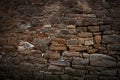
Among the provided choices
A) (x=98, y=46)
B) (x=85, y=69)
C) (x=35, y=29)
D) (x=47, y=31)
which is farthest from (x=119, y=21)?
(x=35, y=29)

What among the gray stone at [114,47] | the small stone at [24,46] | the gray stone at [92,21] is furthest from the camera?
the small stone at [24,46]

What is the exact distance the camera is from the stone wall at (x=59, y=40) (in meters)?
3.46

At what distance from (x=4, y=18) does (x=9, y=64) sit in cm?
103

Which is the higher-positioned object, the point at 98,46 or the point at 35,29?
the point at 35,29

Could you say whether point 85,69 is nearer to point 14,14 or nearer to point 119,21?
point 119,21

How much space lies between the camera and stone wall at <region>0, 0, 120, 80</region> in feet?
11.3

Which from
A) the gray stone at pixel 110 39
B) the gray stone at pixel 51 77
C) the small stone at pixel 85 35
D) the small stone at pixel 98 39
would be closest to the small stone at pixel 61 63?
the gray stone at pixel 51 77

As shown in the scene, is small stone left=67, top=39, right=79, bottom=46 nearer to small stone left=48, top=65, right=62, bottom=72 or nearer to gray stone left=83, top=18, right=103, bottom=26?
gray stone left=83, top=18, right=103, bottom=26

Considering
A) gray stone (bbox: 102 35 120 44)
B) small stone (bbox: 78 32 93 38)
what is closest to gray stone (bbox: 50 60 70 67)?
small stone (bbox: 78 32 93 38)

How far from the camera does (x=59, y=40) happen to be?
3658 mm

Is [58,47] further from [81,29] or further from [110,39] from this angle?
[110,39]

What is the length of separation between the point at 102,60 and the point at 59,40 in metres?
0.95

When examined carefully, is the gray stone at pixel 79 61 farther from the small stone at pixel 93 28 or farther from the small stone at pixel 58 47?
the small stone at pixel 93 28

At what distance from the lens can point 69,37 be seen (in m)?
3.61
